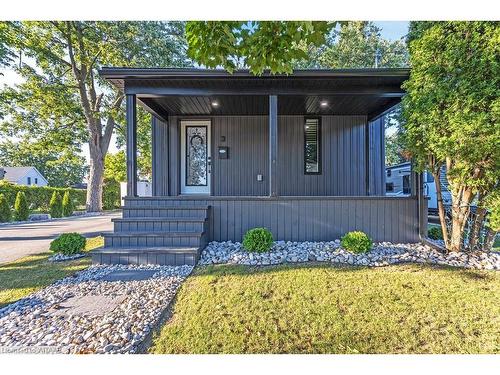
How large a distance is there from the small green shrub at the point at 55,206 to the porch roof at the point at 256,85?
902 centimetres

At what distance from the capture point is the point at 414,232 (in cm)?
474

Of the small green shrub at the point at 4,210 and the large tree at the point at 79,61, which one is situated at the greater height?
the large tree at the point at 79,61

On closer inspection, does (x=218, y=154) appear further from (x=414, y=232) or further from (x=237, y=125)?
(x=414, y=232)

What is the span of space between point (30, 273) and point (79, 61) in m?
11.4

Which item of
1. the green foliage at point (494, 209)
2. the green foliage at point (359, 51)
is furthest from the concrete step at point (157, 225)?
the green foliage at point (359, 51)

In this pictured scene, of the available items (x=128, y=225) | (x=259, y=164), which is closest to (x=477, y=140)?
(x=259, y=164)

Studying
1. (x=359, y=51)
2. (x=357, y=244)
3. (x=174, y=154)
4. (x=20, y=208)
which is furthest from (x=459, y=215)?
(x=20, y=208)

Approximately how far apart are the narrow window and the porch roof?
3.53 feet

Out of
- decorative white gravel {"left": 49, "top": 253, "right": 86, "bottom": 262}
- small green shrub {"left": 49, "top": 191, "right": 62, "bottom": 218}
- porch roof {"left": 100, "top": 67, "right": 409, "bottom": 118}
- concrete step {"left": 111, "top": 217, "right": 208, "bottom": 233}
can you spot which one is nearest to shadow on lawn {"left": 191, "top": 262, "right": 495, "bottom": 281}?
concrete step {"left": 111, "top": 217, "right": 208, "bottom": 233}

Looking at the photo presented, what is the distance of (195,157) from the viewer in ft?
22.2

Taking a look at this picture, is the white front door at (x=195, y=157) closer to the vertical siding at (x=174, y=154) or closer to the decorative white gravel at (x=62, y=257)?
the vertical siding at (x=174, y=154)

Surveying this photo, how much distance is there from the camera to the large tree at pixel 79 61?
10.8 m

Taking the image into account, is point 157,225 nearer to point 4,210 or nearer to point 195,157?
point 195,157
